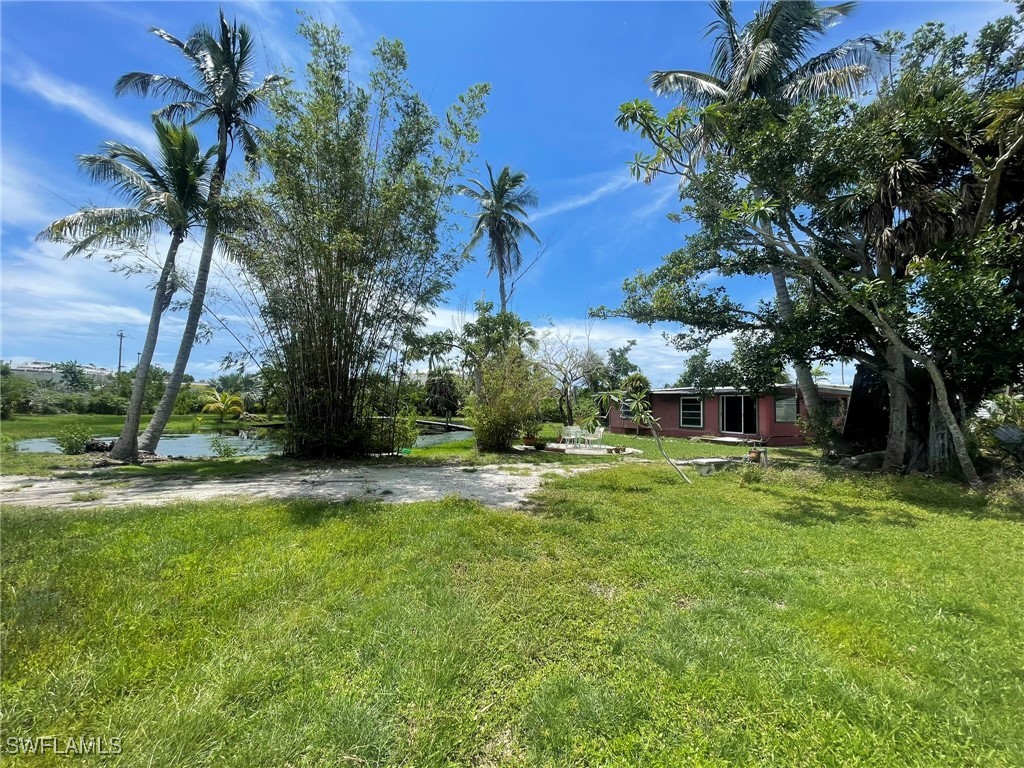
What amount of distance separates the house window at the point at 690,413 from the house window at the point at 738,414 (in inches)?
37.8

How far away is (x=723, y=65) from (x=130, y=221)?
15.4 meters

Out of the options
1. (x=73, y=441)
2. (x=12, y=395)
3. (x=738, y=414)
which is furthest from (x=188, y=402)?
(x=738, y=414)

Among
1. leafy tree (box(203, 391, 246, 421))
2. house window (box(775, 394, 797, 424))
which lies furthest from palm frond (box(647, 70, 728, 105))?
leafy tree (box(203, 391, 246, 421))

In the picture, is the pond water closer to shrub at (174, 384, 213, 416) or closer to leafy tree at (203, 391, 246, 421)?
leafy tree at (203, 391, 246, 421)

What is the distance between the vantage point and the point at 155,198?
8.31 m

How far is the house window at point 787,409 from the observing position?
1561cm

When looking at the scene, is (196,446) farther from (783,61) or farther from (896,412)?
(783,61)

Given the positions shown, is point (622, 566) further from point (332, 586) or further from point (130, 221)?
point (130, 221)

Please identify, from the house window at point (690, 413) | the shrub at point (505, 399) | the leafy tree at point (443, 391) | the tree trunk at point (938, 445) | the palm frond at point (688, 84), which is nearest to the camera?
the tree trunk at point (938, 445)

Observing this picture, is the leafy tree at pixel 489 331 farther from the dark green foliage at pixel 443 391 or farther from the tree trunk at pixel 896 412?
the tree trunk at pixel 896 412

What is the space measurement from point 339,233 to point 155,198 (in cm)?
510

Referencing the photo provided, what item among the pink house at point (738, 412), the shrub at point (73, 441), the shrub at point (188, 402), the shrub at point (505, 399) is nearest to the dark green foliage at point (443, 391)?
the shrub at point (505, 399)

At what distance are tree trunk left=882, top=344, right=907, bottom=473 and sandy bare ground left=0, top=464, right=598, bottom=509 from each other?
6.73 m

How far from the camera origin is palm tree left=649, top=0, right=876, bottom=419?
31.6ft
